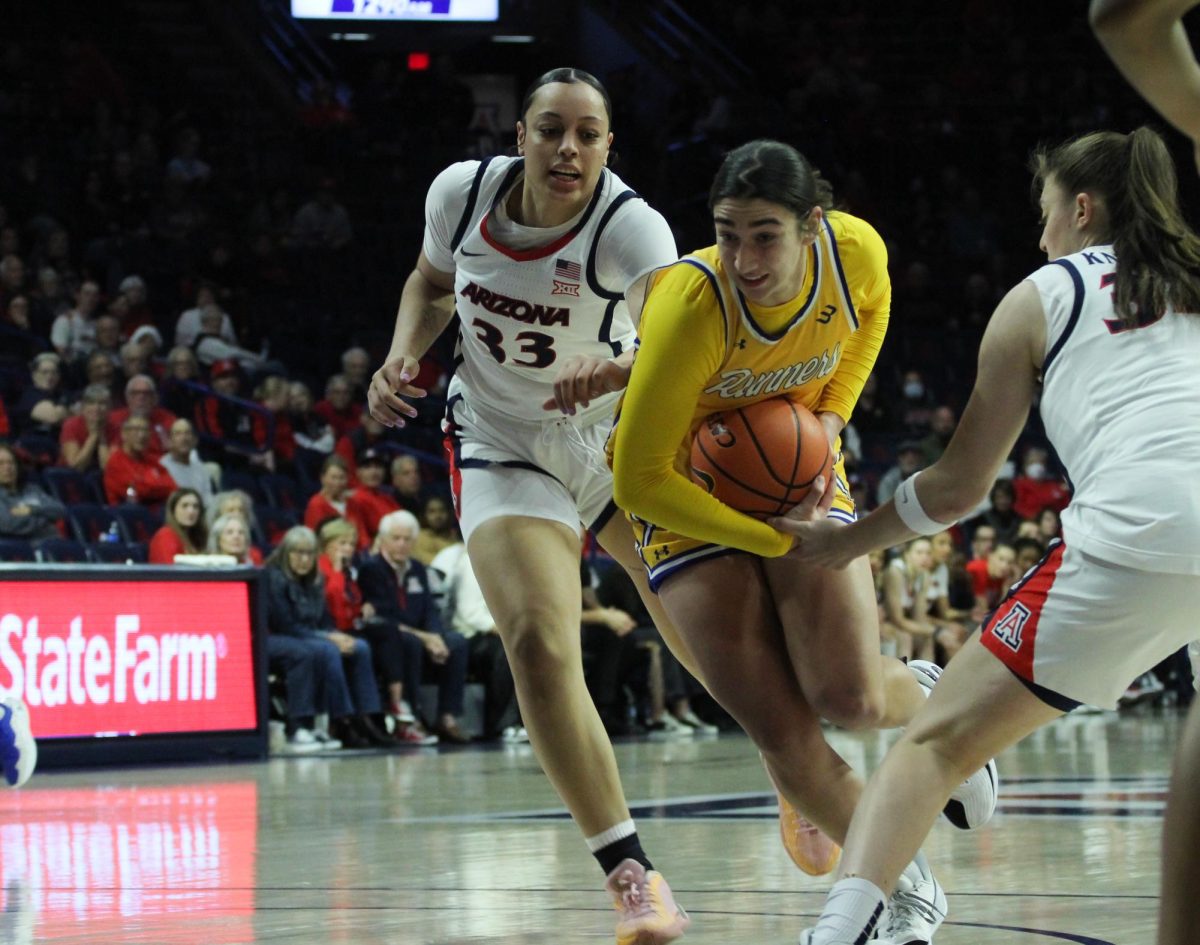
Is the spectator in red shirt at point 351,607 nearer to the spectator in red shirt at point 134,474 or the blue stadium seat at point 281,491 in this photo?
the spectator in red shirt at point 134,474

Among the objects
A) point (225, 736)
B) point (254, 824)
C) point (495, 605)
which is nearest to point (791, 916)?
point (495, 605)

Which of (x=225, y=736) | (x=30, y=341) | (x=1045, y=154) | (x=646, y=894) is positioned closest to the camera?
(x=1045, y=154)

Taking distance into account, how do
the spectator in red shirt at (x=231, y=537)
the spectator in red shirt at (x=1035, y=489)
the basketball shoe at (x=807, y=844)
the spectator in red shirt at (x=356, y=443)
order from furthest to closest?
the spectator in red shirt at (x=1035, y=489), the spectator in red shirt at (x=356, y=443), the spectator in red shirt at (x=231, y=537), the basketball shoe at (x=807, y=844)

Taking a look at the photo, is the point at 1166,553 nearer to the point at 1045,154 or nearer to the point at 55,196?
the point at 1045,154

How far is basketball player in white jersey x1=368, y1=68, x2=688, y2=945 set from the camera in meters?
4.12

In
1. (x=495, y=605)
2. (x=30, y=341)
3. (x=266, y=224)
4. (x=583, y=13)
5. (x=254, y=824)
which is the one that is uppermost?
(x=583, y=13)

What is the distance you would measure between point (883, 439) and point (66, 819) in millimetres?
10905

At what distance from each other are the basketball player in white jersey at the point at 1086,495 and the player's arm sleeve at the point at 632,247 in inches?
47.6

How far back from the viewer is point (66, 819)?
6.72 metres

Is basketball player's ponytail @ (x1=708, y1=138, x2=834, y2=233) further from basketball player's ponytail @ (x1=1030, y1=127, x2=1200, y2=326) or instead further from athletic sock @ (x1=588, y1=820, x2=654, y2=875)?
athletic sock @ (x1=588, y1=820, x2=654, y2=875)

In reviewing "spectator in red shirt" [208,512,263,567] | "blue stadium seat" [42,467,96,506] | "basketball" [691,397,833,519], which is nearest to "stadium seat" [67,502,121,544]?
"blue stadium seat" [42,467,96,506]

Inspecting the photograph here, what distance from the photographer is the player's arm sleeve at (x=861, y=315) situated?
12.8ft

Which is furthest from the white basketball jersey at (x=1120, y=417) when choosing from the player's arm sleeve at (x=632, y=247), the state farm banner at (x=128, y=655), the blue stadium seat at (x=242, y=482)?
the blue stadium seat at (x=242, y=482)

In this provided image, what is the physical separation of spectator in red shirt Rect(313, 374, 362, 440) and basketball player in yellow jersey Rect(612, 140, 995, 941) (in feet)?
31.9
